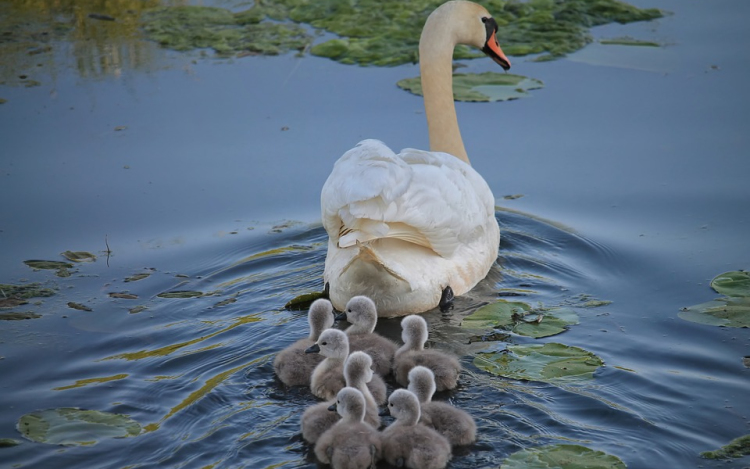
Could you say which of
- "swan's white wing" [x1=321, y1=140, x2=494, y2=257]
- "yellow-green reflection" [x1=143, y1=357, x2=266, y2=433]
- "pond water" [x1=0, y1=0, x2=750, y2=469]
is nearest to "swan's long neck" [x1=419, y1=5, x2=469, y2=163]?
"pond water" [x1=0, y1=0, x2=750, y2=469]

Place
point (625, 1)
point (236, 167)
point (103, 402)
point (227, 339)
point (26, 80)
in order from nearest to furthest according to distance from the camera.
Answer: point (103, 402) < point (227, 339) < point (236, 167) < point (26, 80) < point (625, 1)

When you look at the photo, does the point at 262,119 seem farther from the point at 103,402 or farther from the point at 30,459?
the point at 30,459

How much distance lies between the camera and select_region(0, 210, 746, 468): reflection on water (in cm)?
596

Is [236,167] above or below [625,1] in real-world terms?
below

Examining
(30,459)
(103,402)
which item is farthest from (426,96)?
(30,459)

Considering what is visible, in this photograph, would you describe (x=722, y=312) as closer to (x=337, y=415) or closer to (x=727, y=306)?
(x=727, y=306)

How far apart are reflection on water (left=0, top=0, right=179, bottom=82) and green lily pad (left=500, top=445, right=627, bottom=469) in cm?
847

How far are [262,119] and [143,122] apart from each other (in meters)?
1.30

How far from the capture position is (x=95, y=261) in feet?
29.1

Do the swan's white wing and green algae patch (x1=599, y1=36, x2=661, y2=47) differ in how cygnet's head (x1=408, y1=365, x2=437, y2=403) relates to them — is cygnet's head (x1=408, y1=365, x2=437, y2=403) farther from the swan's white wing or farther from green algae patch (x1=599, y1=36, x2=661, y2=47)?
green algae patch (x1=599, y1=36, x2=661, y2=47)

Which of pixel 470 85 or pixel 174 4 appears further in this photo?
pixel 174 4

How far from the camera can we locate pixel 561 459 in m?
5.68

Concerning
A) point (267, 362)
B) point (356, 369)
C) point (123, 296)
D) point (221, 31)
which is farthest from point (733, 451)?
point (221, 31)

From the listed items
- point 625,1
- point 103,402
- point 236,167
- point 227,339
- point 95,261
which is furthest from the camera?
point 625,1
